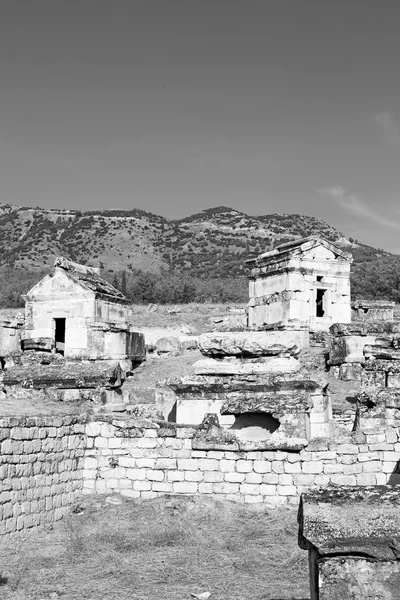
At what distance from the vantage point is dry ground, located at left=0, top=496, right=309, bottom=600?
5.23 metres

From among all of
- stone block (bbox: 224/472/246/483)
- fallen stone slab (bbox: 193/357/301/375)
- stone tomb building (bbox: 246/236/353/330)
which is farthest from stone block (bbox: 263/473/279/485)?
stone tomb building (bbox: 246/236/353/330)

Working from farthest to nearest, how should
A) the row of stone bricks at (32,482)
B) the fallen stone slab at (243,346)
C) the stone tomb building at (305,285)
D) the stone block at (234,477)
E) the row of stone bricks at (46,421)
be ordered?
the stone tomb building at (305,285), the fallen stone slab at (243,346), the stone block at (234,477), the row of stone bricks at (46,421), the row of stone bricks at (32,482)

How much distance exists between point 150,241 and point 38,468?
246 ft

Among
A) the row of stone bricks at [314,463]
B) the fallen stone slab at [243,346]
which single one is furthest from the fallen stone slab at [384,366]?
the row of stone bricks at [314,463]

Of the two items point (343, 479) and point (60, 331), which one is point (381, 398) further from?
point (60, 331)

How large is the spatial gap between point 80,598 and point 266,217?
91275mm

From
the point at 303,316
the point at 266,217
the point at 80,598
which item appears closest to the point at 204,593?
the point at 80,598

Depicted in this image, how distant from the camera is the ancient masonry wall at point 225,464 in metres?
7.37

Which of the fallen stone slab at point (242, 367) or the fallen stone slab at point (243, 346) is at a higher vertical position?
the fallen stone slab at point (243, 346)

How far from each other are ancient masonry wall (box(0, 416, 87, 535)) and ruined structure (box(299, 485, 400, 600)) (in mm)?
4846

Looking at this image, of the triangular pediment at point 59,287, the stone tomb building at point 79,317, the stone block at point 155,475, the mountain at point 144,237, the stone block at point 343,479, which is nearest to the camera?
the stone block at point 343,479

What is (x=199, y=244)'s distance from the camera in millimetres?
79625

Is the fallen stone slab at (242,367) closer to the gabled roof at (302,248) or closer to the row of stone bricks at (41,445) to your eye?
the row of stone bricks at (41,445)

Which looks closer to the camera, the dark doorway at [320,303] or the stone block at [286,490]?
the stone block at [286,490]
